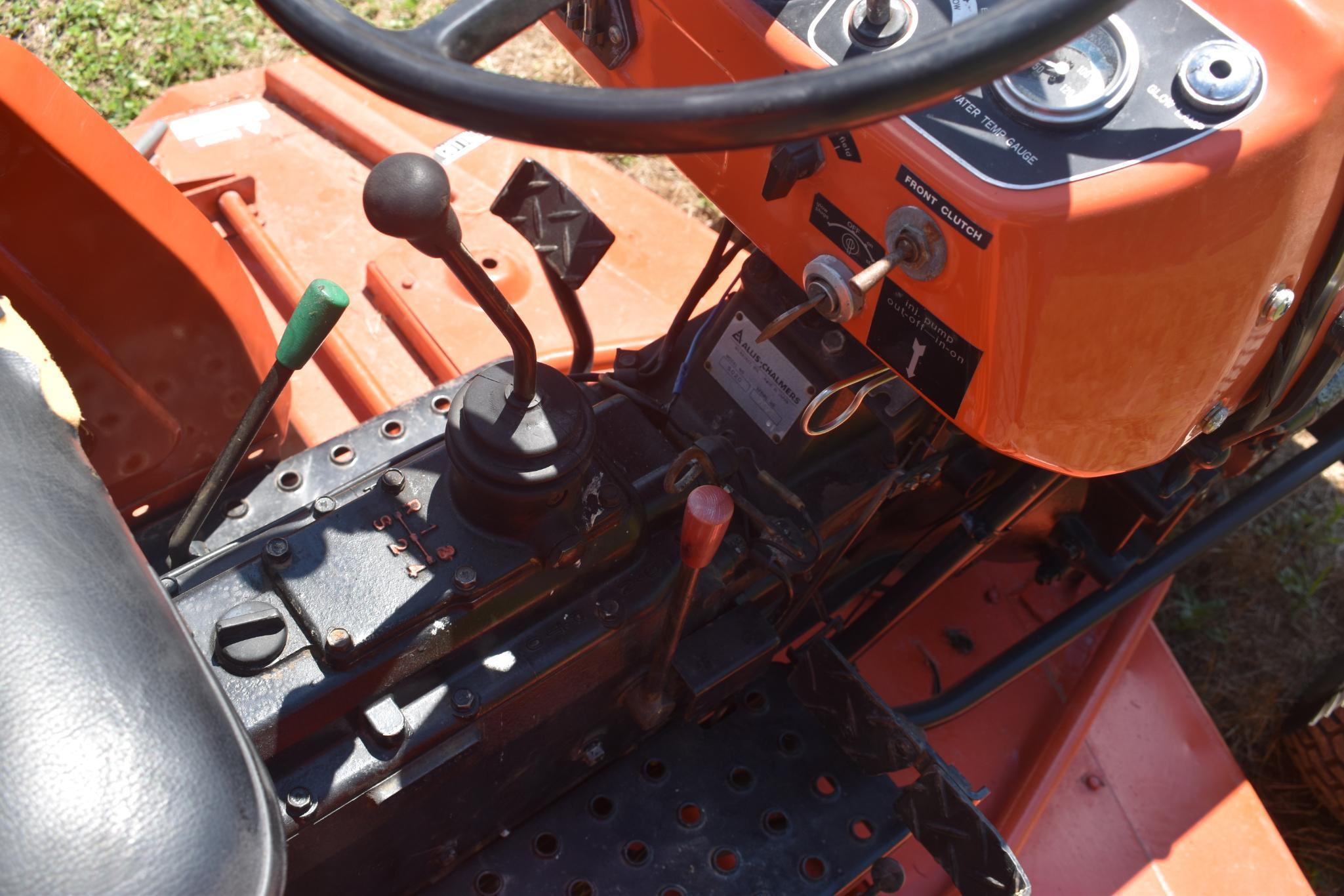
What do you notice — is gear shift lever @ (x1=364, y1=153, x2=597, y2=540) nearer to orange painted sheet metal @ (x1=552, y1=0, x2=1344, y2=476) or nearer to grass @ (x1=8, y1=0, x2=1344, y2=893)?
orange painted sheet metal @ (x1=552, y1=0, x2=1344, y2=476)

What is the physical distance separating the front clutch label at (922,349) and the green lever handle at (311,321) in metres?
0.48

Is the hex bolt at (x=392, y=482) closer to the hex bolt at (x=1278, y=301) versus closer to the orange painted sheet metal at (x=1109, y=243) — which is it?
the orange painted sheet metal at (x=1109, y=243)

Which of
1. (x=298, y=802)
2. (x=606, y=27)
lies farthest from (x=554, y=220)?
(x=298, y=802)

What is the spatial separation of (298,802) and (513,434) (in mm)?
360

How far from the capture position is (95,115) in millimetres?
1198

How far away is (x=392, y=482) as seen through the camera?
1.12 metres

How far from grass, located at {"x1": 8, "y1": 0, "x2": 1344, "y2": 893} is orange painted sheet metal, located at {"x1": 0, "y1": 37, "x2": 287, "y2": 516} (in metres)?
1.35

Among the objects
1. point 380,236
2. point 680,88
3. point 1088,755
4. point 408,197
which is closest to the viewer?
point 680,88

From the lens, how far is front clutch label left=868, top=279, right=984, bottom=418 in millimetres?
1008

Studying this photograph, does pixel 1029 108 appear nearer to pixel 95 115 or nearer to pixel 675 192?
pixel 95 115

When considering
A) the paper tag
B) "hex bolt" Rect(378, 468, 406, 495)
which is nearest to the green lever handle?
"hex bolt" Rect(378, 468, 406, 495)

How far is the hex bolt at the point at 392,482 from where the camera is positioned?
3.67 ft

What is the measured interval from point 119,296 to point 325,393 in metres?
0.48

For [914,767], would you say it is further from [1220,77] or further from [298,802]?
[1220,77]
